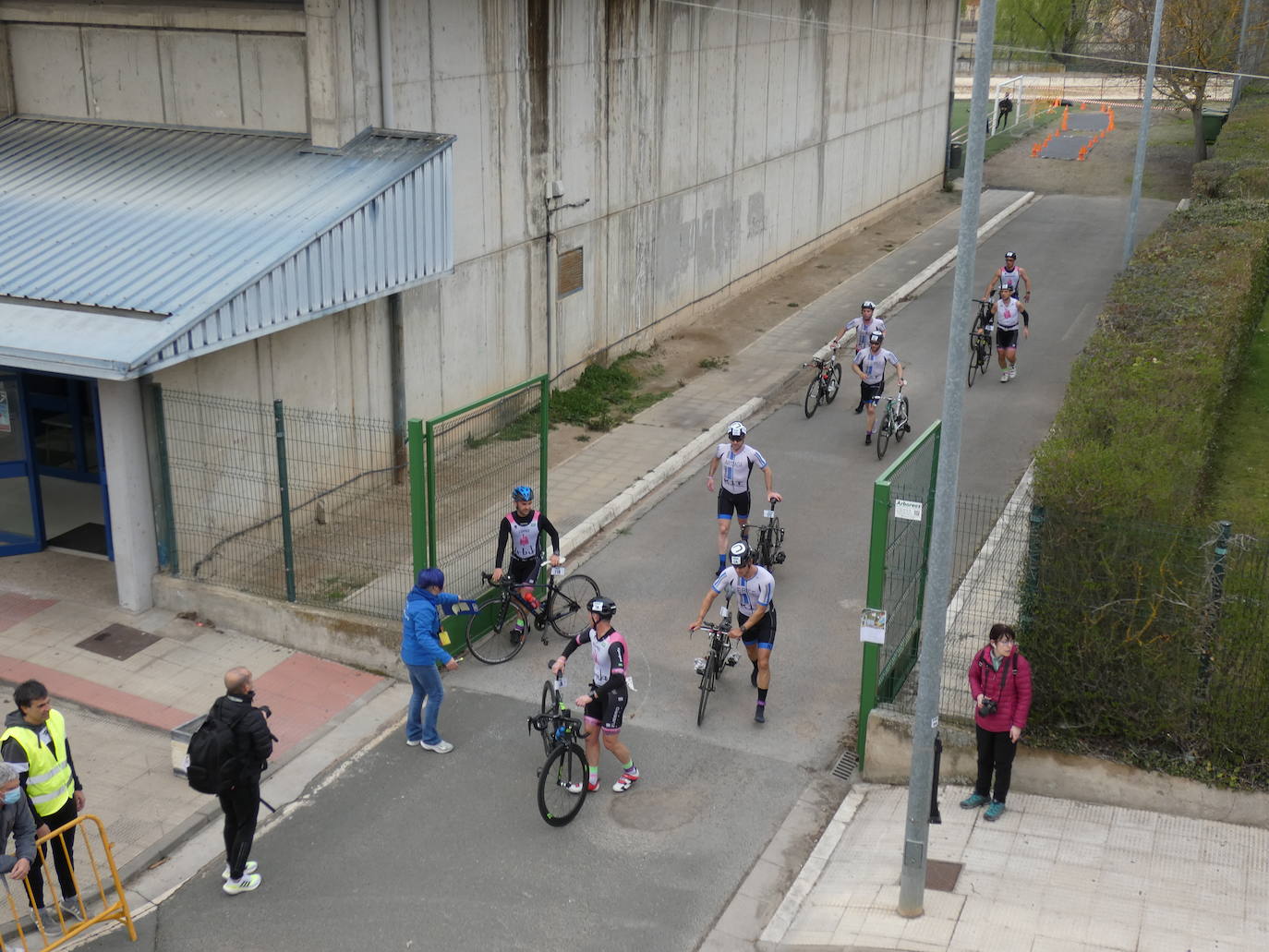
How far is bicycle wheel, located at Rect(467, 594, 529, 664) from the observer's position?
12.3 m

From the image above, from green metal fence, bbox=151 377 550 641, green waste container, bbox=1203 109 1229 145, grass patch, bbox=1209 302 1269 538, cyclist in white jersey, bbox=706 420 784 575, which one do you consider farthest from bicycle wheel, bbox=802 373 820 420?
green waste container, bbox=1203 109 1229 145

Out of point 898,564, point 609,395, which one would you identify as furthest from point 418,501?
point 609,395

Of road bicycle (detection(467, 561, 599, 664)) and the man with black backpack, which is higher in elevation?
the man with black backpack

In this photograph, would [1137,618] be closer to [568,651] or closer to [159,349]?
[568,651]

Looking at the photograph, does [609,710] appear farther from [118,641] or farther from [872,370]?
[872,370]

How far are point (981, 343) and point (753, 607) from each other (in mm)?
10772

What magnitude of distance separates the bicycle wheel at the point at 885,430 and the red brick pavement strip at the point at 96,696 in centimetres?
954

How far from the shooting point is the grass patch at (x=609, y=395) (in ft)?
61.9

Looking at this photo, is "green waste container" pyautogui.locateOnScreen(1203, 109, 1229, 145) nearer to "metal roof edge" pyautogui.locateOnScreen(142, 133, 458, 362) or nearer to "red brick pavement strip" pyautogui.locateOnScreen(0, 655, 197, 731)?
"metal roof edge" pyautogui.locateOnScreen(142, 133, 458, 362)

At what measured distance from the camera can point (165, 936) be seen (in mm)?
8672

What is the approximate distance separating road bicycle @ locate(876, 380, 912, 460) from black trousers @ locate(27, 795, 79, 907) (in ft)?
37.3

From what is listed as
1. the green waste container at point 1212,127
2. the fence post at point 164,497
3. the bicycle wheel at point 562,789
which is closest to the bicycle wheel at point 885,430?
the bicycle wheel at point 562,789

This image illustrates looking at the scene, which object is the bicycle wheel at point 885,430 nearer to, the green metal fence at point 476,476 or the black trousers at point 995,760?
the green metal fence at point 476,476

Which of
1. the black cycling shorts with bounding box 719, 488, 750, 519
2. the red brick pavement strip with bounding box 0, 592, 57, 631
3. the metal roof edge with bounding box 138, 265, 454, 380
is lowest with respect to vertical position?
the red brick pavement strip with bounding box 0, 592, 57, 631
